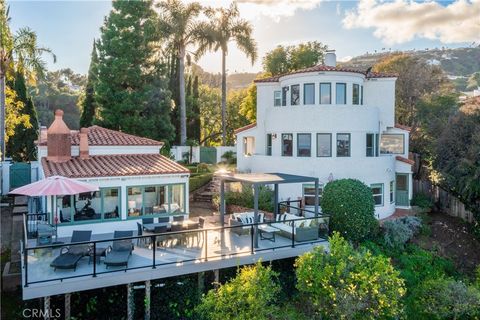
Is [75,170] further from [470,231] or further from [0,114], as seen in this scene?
[470,231]

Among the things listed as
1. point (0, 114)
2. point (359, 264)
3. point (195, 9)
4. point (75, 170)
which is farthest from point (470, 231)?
point (0, 114)

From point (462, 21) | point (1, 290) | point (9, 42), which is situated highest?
point (462, 21)

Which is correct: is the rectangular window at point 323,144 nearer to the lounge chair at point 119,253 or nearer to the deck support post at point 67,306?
the lounge chair at point 119,253

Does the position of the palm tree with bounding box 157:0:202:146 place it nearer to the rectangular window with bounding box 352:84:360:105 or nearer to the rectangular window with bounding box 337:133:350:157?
the rectangular window with bounding box 352:84:360:105

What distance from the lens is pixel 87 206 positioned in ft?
56.2

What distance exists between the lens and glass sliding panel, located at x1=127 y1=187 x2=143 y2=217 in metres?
17.9

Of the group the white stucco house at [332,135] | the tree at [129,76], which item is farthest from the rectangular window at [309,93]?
the tree at [129,76]

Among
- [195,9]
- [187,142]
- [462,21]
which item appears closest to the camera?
[462,21]

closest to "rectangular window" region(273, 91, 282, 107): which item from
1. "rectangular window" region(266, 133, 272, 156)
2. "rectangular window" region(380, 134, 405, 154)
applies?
"rectangular window" region(266, 133, 272, 156)

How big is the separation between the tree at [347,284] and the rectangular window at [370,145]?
1210cm

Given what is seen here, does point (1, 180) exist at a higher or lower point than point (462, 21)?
lower

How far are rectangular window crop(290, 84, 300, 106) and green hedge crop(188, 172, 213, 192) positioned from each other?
8.94 metres

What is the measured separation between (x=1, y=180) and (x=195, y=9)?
22.1 m

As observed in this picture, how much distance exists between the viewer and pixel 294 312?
14.3 metres
